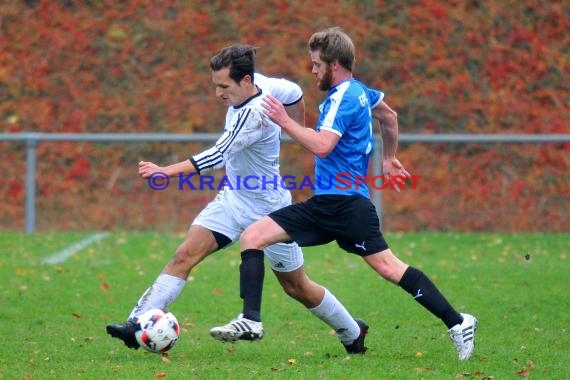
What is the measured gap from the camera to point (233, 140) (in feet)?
19.9

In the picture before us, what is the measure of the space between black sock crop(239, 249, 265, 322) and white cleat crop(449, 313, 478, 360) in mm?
1150

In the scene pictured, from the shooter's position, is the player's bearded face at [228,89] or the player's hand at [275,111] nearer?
the player's hand at [275,111]

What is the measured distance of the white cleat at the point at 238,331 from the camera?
554 centimetres

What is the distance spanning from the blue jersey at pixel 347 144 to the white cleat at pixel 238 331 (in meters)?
0.89

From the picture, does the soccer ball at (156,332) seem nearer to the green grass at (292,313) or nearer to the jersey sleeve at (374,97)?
the green grass at (292,313)

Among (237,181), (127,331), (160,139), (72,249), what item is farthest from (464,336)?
(160,139)

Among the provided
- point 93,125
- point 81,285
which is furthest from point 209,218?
point 93,125

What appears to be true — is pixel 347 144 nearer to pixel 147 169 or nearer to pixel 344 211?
pixel 344 211

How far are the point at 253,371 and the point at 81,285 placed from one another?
3968mm

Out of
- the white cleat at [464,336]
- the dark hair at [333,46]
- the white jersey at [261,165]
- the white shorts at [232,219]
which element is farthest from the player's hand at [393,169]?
the white cleat at [464,336]

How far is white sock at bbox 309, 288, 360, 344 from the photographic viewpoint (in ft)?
20.8

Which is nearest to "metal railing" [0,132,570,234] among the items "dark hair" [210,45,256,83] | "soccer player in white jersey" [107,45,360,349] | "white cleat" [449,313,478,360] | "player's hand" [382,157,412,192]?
"player's hand" [382,157,412,192]

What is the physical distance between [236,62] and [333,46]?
1.93ft

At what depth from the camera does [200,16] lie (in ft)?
56.4
